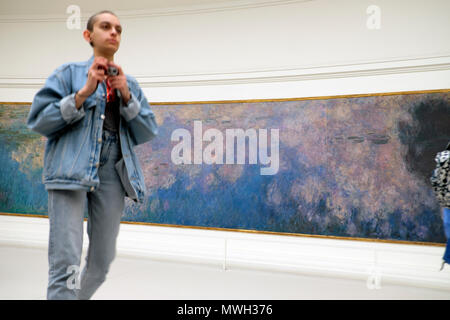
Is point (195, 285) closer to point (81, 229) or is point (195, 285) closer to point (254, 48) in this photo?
point (81, 229)

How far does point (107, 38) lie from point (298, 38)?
3905 millimetres

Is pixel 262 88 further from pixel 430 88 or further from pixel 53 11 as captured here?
pixel 53 11

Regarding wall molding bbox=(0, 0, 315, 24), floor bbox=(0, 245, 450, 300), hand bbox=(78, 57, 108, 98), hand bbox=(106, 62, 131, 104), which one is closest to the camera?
hand bbox=(78, 57, 108, 98)

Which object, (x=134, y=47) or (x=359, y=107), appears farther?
(x=134, y=47)

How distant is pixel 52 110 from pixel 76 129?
17 centimetres

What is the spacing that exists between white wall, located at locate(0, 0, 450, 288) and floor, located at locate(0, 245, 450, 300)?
1.04ft

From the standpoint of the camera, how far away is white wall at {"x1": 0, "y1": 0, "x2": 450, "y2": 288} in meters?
5.06

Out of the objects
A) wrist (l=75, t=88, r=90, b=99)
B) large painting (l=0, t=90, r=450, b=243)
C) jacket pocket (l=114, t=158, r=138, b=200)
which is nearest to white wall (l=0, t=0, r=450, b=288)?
large painting (l=0, t=90, r=450, b=243)

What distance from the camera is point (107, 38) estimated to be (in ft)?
7.54

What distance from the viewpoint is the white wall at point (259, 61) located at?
5.06 meters

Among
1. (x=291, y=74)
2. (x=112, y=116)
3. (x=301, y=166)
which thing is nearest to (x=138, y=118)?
(x=112, y=116)

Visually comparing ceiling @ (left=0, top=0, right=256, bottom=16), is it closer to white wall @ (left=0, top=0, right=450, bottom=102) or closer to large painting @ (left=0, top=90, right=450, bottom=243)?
white wall @ (left=0, top=0, right=450, bottom=102)

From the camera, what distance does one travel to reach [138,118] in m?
2.42

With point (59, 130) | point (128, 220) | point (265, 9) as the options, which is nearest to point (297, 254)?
point (128, 220)
